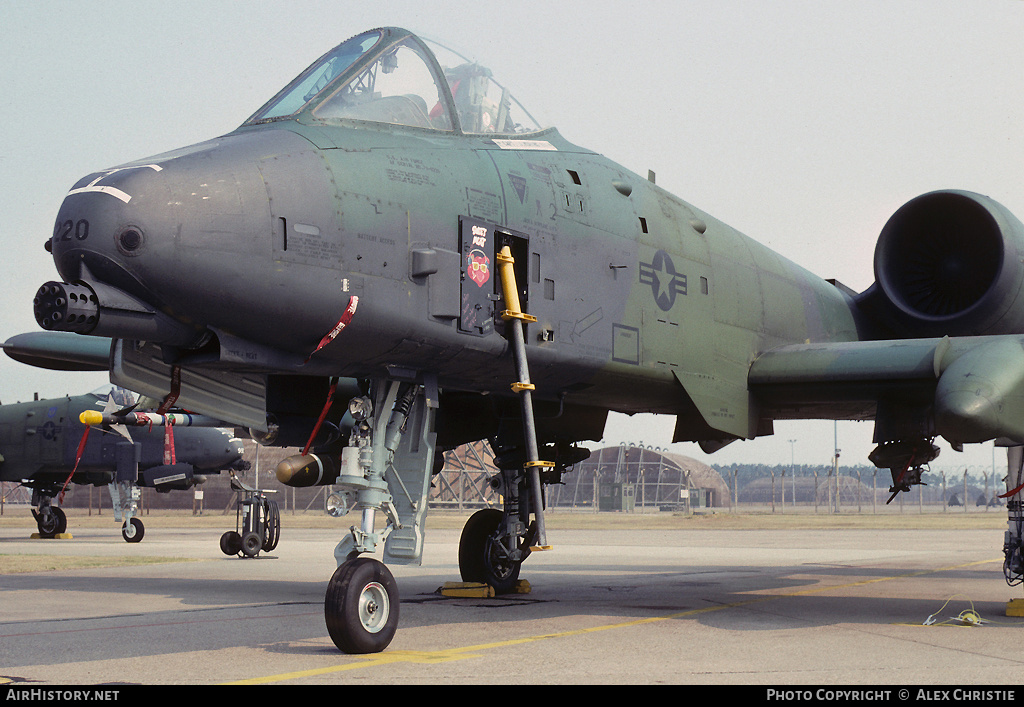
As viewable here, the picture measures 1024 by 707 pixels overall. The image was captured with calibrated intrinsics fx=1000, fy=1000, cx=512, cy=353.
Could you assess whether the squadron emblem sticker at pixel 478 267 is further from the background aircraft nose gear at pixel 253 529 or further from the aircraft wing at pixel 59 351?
the background aircraft nose gear at pixel 253 529

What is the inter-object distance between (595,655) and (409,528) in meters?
1.78

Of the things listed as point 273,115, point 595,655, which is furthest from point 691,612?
point 273,115

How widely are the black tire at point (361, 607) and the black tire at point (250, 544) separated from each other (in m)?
15.0

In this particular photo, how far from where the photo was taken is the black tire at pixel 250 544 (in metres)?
21.5

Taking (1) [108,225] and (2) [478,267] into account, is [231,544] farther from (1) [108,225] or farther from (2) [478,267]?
(1) [108,225]

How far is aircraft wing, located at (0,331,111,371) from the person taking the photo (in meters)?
11.7

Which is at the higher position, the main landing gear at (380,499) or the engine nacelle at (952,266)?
the engine nacelle at (952,266)

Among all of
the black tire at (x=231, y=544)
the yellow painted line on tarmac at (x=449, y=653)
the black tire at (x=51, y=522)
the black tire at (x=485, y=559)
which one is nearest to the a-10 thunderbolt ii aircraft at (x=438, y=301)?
the yellow painted line on tarmac at (x=449, y=653)

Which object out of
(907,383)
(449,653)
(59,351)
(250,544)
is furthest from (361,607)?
(250,544)

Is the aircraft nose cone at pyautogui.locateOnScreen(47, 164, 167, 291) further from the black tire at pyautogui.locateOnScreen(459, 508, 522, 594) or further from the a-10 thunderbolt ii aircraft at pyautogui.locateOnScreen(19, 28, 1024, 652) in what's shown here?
the black tire at pyautogui.locateOnScreen(459, 508, 522, 594)

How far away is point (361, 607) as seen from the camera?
7.22 meters

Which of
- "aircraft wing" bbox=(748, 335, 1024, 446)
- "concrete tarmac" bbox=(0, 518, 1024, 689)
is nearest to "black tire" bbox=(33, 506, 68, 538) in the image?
"concrete tarmac" bbox=(0, 518, 1024, 689)

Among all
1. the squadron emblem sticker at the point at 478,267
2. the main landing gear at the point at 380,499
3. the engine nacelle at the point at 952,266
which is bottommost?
the main landing gear at the point at 380,499

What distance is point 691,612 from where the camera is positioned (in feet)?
34.6
